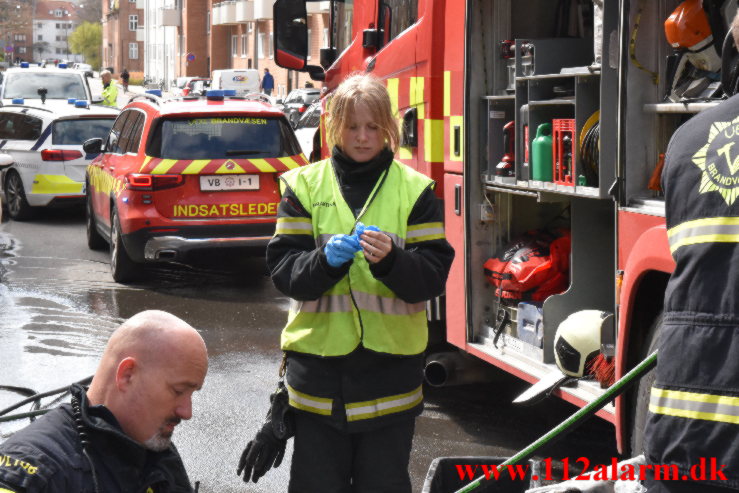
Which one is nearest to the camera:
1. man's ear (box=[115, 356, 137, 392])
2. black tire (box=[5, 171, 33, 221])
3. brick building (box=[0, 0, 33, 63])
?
man's ear (box=[115, 356, 137, 392])

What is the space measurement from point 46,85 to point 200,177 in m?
12.8

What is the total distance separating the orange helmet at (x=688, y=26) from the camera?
4199 millimetres

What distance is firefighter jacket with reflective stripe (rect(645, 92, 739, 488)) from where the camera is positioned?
244 cm

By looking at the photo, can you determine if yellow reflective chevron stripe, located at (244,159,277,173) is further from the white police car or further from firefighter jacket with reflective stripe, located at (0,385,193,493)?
firefighter jacket with reflective stripe, located at (0,385,193,493)

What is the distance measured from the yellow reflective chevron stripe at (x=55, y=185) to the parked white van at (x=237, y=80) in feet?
117

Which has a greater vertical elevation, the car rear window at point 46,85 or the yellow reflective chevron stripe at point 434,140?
the car rear window at point 46,85

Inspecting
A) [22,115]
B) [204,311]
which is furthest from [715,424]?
[22,115]

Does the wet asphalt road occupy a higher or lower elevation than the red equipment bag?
lower

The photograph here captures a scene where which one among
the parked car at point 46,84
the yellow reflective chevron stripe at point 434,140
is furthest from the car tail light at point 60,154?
the yellow reflective chevron stripe at point 434,140

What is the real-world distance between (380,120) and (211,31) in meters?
79.6

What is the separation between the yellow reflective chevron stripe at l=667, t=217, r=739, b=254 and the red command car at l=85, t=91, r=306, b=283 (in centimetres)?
805

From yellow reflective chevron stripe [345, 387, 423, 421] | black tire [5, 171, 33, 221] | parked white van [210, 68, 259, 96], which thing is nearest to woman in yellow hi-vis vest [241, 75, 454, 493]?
yellow reflective chevron stripe [345, 387, 423, 421]

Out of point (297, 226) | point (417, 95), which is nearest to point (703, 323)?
point (297, 226)

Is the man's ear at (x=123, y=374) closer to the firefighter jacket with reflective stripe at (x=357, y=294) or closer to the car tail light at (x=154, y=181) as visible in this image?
the firefighter jacket with reflective stripe at (x=357, y=294)
